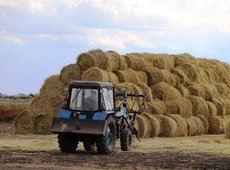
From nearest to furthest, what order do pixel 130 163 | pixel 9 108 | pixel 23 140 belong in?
pixel 130 163
pixel 23 140
pixel 9 108

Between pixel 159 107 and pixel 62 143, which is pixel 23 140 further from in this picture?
pixel 159 107

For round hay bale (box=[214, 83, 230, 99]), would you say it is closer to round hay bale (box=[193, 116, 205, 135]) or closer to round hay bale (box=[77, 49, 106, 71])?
round hay bale (box=[193, 116, 205, 135])

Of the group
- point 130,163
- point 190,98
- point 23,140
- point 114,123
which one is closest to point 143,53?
point 190,98

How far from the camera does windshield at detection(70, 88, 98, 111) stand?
59.8 feet

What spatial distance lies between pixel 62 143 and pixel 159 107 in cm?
958

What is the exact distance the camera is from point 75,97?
18.5 m

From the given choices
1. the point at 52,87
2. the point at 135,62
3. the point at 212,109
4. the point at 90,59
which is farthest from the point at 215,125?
the point at 52,87


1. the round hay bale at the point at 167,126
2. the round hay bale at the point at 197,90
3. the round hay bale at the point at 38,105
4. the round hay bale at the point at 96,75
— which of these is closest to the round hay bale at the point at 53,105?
the round hay bale at the point at 38,105

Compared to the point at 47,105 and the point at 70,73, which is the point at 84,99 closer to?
the point at 47,105

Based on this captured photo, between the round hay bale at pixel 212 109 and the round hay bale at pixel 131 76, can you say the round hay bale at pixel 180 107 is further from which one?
the round hay bale at pixel 212 109

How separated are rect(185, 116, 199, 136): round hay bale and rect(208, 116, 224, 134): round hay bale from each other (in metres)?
1.57

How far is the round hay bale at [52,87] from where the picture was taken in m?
26.8

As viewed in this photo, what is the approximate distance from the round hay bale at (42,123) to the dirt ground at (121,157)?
11.6 feet

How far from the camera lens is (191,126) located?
93.0 ft
